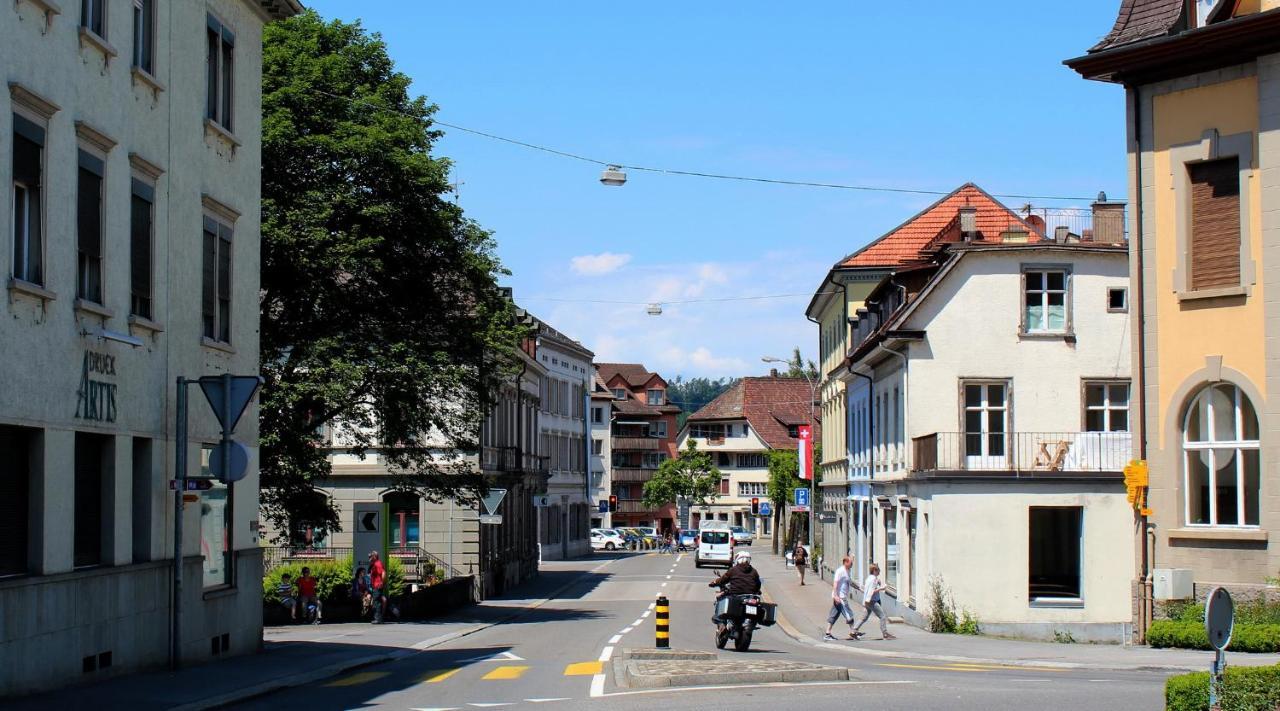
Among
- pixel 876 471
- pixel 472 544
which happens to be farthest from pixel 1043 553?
pixel 472 544

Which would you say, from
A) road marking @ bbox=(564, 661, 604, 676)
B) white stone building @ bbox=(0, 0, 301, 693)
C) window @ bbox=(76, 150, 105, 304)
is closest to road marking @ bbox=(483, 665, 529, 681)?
road marking @ bbox=(564, 661, 604, 676)

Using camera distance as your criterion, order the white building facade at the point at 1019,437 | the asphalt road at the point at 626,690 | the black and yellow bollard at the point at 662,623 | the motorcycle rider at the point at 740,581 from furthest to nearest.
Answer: the white building facade at the point at 1019,437
the motorcycle rider at the point at 740,581
the black and yellow bollard at the point at 662,623
the asphalt road at the point at 626,690

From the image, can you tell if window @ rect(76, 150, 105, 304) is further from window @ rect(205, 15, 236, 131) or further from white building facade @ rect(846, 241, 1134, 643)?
white building facade @ rect(846, 241, 1134, 643)

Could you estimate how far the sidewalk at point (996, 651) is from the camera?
23.0 meters

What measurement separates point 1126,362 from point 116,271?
23.3 m

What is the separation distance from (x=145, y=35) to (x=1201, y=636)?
1859 centimetres

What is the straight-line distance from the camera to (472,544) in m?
49.5

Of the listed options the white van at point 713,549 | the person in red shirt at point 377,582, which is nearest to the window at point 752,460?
the white van at point 713,549

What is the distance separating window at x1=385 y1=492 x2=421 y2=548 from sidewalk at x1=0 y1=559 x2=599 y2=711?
936 cm

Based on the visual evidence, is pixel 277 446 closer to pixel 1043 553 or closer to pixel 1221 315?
pixel 1043 553

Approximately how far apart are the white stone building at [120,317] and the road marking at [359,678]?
233 centimetres

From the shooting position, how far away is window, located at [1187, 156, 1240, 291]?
73.5 ft

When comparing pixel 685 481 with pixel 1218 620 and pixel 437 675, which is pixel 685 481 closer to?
pixel 437 675

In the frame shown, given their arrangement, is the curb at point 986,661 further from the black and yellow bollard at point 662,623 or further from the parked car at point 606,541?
the parked car at point 606,541
